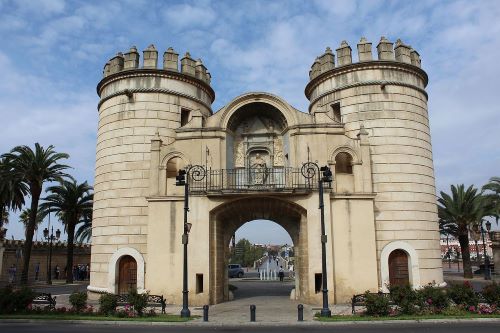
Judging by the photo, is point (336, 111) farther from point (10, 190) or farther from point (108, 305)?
point (10, 190)

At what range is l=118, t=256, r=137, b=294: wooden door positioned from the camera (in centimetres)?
2166

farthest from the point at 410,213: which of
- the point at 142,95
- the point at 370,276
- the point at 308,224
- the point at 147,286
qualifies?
the point at 142,95

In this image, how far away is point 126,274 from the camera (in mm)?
21812

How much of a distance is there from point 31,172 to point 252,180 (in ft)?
64.7

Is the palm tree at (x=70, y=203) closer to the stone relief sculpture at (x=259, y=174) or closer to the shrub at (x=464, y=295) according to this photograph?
the stone relief sculpture at (x=259, y=174)

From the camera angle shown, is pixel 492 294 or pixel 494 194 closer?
pixel 492 294

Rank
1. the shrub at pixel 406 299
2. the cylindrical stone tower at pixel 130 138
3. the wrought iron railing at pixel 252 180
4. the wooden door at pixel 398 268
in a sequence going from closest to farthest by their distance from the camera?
the shrub at pixel 406 299
the wrought iron railing at pixel 252 180
the wooden door at pixel 398 268
the cylindrical stone tower at pixel 130 138

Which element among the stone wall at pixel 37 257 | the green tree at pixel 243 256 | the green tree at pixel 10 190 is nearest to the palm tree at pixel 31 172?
the green tree at pixel 10 190

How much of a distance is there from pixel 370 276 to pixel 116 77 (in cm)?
1690

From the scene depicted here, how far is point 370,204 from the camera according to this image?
2050 centimetres

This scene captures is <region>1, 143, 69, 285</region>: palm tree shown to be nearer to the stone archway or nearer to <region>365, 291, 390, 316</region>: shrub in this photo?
the stone archway

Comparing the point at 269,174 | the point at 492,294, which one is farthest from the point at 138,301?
the point at 492,294

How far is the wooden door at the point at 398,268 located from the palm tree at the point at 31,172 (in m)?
25.3

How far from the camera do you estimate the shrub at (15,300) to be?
16.5m
